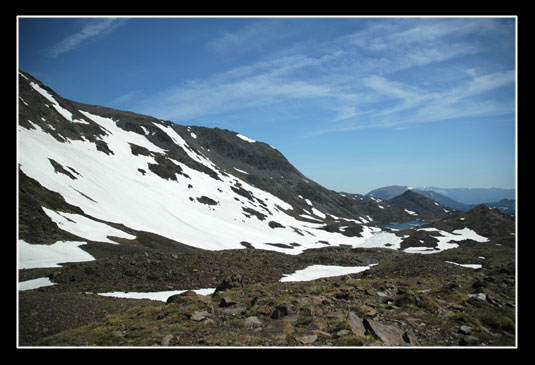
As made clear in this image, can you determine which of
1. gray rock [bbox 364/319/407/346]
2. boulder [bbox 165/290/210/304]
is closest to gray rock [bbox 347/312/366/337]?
gray rock [bbox 364/319/407/346]

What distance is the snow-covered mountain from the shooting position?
48.0 meters

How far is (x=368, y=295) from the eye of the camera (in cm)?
1794

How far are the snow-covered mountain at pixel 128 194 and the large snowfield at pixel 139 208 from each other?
1.15ft

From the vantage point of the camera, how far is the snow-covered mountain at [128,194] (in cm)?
4800

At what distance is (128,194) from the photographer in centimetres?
7644

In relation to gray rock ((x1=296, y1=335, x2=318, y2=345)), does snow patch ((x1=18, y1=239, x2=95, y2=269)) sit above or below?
below

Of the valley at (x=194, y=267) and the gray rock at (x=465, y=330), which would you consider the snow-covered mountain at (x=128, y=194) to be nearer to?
the valley at (x=194, y=267)

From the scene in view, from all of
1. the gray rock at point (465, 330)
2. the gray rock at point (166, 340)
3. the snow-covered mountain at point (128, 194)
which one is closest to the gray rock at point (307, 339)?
the gray rock at point (166, 340)

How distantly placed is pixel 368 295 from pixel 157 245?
146 ft

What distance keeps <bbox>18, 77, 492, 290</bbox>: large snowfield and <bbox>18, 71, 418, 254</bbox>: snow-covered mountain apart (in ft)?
1.15

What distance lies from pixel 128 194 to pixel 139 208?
675 centimetres

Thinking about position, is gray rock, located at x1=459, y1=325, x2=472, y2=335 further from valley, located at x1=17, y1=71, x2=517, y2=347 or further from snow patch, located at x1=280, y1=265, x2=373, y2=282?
snow patch, located at x1=280, y1=265, x2=373, y2=282
